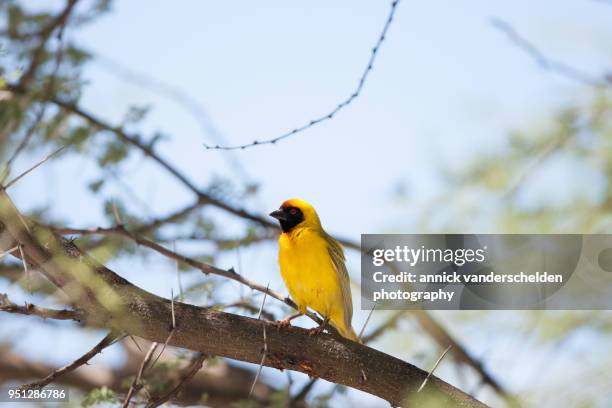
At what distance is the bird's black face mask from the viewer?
4207mm

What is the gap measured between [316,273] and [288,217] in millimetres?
490

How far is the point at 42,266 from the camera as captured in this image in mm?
2762

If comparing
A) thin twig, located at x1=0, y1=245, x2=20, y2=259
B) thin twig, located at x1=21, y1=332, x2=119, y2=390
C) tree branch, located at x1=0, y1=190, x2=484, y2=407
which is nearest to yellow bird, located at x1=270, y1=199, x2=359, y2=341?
tree branch, located at x1=0, y1=190, x2=484, y2=407

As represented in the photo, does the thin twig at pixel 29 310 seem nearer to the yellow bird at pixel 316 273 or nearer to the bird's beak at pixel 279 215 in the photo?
the yellow bird at pixel 316 273

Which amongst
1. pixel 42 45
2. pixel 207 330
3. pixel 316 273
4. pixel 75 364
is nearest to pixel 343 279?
pixel 316 273

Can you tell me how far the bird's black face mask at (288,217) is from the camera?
13.8 feet

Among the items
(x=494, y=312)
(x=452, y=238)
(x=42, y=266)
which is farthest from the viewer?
(x=452, y=238)

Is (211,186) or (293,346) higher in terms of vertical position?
(211,186)

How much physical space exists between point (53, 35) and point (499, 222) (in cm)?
265

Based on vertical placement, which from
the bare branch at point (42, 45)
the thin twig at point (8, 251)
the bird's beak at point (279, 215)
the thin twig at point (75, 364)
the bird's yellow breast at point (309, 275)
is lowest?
the thin twig at point (75, 364)

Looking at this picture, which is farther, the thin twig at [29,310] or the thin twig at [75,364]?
the thin twig at [75,364]

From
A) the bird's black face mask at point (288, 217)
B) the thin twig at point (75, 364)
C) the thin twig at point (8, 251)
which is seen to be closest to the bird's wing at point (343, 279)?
the bird's black face mask at point (288, 217)

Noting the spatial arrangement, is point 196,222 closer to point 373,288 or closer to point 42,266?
point 373,288

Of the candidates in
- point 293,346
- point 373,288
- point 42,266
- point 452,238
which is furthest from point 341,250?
point 42,266
